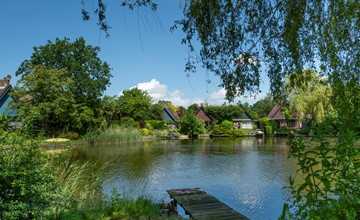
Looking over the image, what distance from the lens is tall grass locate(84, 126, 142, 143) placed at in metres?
28.8

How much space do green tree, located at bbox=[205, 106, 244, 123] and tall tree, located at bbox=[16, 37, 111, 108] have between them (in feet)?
57.0

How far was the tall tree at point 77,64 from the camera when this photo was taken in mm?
30781

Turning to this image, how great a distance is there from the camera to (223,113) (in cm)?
4400

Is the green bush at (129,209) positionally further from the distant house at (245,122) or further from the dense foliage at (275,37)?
the distant house at (245,122)

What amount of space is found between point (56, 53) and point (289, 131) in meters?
31.8

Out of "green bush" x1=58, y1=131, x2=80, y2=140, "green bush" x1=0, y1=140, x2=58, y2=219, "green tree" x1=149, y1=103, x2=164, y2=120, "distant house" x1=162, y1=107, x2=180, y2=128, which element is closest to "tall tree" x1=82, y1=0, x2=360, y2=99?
"green bush" x1=0, y1=140, x2=58, y2=219

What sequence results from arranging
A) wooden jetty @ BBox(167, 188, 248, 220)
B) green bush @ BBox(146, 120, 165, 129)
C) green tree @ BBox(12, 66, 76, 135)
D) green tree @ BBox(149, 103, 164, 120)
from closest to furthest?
wooden jetty @ BBox(167, 188, 248, 220)
green tree @ BBox(12, 66, 76, 135)
green bush @ BBox(146, 120, 165, 129)
green tree @ BBox(149, 103, 164, 120)

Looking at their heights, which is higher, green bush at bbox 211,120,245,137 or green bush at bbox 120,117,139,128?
green bush at bbox 120,117,139,128

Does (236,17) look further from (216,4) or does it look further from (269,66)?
(269,66)

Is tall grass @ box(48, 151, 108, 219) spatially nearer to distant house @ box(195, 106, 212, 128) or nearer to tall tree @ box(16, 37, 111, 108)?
tall tree @ box(16, 37, 111, 108)

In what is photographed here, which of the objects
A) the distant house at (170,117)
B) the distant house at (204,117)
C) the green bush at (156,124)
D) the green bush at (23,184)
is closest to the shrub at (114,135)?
the green bush at (156,124)

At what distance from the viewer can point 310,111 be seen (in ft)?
90.5

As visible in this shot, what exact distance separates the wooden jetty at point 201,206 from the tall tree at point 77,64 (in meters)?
24.7

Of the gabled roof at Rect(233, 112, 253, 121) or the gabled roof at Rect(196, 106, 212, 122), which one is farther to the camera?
the gabled roof at Rect(233, 112, 253, 121)
